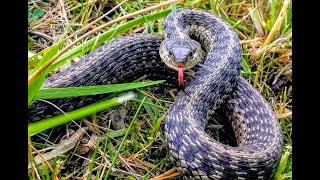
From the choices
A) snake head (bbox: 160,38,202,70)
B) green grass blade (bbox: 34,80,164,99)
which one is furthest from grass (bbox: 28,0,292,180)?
snake head (bbox: 160,38,202,70)

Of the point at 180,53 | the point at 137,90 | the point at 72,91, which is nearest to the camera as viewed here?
the point at 72,91

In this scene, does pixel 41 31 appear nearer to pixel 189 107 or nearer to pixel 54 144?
pixel 54 144

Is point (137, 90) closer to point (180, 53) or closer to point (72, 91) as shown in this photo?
point (180, 53)

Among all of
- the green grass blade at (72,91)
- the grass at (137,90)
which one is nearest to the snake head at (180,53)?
the grass at (137,90)

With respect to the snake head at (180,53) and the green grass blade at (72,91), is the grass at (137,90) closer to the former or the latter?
the green grass blade at (72,91)

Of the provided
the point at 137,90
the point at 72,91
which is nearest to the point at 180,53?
the point at 137,90

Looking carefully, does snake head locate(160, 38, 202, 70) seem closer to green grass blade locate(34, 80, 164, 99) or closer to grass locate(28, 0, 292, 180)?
grass locate(28, 0, 292, 180)

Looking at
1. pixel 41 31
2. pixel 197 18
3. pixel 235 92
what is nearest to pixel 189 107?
pixel 235 92
